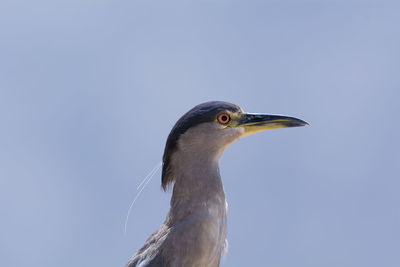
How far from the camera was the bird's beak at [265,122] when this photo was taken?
5143 mm

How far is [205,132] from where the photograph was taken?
4.98 metres

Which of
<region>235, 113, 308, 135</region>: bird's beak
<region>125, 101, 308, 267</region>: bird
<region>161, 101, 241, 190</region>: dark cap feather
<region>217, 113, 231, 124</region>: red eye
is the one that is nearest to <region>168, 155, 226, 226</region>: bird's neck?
<region>125, 101, 308, 267</region>: bird

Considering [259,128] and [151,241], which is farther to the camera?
[259,128]

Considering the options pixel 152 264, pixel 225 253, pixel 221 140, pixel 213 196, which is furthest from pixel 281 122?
pixel 152 264

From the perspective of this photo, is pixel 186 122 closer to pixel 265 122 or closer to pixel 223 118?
pixel 223 118

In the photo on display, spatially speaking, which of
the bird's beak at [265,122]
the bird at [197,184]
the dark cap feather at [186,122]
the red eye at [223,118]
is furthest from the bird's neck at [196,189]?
the bird's beak at [265,122]

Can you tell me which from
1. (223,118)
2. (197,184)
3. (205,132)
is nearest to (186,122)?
(205,132)

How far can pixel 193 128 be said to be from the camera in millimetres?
4969

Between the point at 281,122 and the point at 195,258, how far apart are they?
1531 millimetres

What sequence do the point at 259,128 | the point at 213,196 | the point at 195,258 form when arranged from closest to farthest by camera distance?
the point at 195,258, the point at 213,196, the point at 259,128

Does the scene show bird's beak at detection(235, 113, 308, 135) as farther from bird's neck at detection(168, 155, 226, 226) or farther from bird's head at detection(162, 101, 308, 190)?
bird's neck at detection(168, 155, 226, 226)

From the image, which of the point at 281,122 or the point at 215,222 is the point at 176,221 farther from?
the point at 281,122

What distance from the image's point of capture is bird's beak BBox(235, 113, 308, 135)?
202 inches

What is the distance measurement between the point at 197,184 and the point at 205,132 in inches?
19.0
